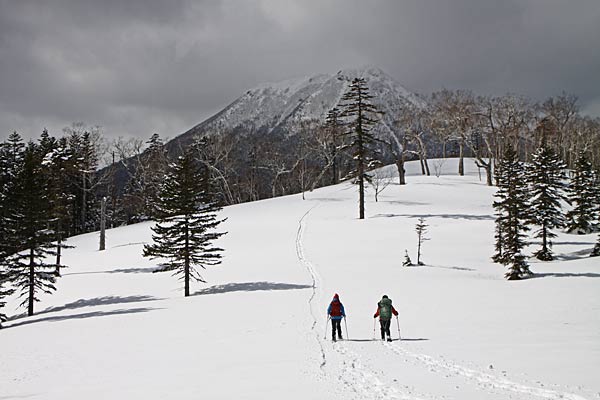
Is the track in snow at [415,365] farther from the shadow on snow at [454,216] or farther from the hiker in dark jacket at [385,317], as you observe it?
the shadow on snow at [454,216]

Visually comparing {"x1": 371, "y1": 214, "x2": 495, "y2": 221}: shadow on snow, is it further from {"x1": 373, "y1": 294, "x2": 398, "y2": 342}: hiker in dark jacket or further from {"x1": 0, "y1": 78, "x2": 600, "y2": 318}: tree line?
{"x1": 373, "y1": 294, "x2": 398, "y2": 342}: hiker in dark jacket

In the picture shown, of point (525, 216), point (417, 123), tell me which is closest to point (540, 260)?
point (525, 216)

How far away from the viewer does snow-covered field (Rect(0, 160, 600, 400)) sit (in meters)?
10.6

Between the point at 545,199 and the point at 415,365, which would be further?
the point at 545,199

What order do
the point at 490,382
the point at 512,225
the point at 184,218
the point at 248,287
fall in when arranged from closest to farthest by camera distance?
the point at 490,382, the point at 248,287, the point at 184,218, the point at 512,225

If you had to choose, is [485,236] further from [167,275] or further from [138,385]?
[138,385]

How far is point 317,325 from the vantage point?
59.9 feet

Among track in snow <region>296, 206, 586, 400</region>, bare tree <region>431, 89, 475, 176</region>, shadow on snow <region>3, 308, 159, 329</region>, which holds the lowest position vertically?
shadow on snow <region>3, 308, 159, 329</region>

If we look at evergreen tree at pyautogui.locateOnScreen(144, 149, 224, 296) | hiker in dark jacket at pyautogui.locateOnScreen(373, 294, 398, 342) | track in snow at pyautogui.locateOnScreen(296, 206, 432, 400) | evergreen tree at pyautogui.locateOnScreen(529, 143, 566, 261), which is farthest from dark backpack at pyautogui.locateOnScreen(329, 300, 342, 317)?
evergreen tree at pyautogui.locateOnScreen(529, 143, 566, 261)

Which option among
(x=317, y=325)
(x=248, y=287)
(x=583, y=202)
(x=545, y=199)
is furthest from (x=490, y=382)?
(x=583, y=202)

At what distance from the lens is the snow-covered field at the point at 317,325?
10.6 m

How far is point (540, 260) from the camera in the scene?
34312mm

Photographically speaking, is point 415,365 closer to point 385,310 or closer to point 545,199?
point 385,310

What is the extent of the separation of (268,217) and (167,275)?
18717 mm
